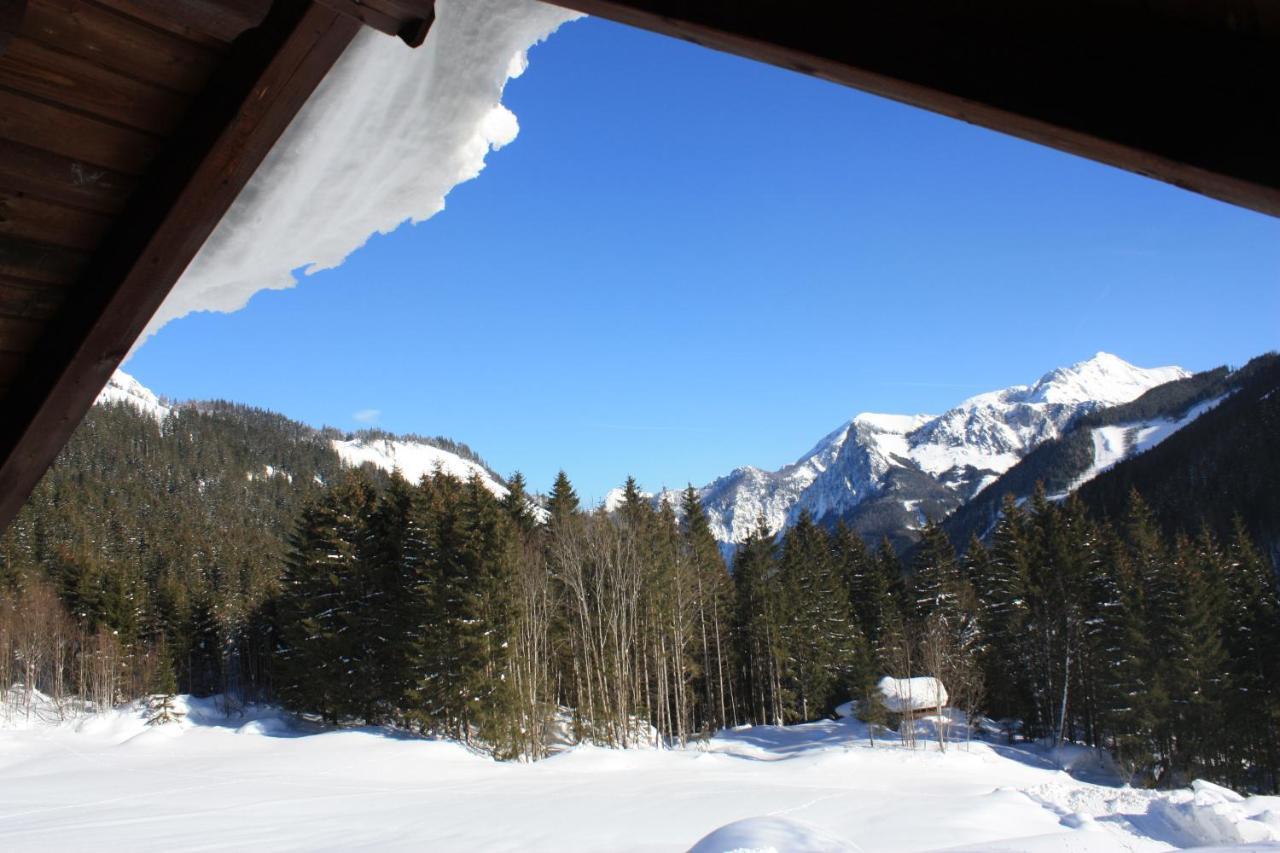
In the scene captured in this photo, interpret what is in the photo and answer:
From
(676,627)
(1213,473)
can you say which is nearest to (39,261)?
(676,627)

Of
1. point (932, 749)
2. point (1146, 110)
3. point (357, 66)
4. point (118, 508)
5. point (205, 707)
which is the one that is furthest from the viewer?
point (118, 508)

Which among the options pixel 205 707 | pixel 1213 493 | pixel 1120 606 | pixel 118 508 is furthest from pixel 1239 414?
pixel 118 508

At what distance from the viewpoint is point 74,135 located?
1.66 m

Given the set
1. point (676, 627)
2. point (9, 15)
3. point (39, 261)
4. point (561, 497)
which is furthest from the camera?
point (561, 497)

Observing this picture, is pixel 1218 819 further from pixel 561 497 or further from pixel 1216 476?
pixel 1216 476

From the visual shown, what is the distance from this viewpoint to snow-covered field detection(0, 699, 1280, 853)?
42.9 feet

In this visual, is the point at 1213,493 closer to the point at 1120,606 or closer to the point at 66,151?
the point at 1120,606

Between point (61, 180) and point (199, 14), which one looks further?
point (61, 180)

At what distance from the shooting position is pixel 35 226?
180 cm

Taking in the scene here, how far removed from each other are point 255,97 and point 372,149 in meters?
0.26

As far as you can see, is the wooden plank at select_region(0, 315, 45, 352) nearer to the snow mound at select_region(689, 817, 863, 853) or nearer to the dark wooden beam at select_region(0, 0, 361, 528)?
the dark wooden beam at select_region(0, 0, 361, 528)

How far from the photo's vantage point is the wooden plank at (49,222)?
5.68ft

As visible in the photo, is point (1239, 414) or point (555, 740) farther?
point (1239, 414)

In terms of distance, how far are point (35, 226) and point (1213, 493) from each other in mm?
90543
